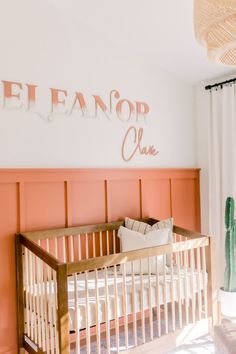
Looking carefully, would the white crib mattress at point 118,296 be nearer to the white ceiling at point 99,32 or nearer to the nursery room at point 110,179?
the nursery room at point 110,179

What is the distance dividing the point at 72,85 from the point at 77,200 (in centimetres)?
95

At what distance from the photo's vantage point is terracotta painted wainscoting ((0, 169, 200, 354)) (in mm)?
2500

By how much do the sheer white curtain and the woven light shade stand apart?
1.94m

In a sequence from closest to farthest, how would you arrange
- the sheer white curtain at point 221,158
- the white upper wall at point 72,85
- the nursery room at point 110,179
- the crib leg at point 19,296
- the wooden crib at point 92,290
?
the wooden crib at point 92,290
the nursery room at point 110,179
the crib leg at point 19,296
the white upper wall at point 72,85
the sheer white curtain at point 221,158

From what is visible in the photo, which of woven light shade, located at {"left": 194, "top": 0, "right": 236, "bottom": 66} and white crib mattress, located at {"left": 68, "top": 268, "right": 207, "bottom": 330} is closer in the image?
woven light shade, located at {"left": 194, "top": 0, "right": 236, "bottom": 66}

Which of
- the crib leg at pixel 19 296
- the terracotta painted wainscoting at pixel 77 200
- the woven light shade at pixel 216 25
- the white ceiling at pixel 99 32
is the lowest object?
the crib leg at pixel 19 296

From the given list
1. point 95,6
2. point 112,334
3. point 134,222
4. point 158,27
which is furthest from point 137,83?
point 112,334

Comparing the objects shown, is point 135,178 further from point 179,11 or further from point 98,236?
point 179,11

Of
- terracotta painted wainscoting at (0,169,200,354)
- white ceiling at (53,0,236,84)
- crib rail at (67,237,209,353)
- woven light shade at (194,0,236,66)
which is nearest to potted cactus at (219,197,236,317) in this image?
crib rail at (67,237,209,353)

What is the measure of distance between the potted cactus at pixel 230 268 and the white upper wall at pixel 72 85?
A: 86 cm

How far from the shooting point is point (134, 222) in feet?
9.95

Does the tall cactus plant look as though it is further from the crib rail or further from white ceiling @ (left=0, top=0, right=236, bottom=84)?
white ceiling @ (left=0, top=0, right=236, bottom=84)

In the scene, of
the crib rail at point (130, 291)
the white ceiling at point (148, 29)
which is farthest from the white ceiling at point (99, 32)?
the crib rail at point (130, 291)

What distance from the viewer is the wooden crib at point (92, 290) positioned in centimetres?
205
